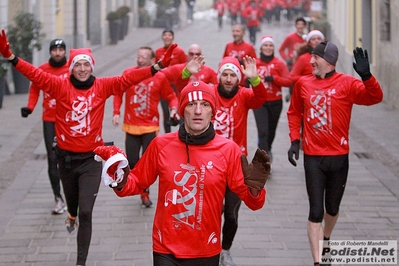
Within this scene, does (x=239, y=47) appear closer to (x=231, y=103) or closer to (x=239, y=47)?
(x=239, y=47)

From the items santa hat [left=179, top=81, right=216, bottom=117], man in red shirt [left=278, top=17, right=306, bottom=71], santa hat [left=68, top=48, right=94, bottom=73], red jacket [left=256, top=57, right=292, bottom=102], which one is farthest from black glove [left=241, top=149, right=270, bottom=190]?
man in red shirt [left=278, top=17, right=306, bottom=71]

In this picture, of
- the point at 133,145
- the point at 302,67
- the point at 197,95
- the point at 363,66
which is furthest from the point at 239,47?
the point at 197,95

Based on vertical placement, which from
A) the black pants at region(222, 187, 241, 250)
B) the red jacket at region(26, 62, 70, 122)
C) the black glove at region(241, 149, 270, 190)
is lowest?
the black pants at region(222, 187, 241, 250)

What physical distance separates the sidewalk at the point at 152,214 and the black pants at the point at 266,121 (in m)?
0.51

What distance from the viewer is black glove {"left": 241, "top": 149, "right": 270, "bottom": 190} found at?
458cm

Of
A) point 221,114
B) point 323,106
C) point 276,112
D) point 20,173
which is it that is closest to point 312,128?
point 323,106

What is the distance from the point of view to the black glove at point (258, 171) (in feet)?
15.0

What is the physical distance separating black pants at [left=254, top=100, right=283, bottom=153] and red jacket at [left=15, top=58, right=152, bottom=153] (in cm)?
391

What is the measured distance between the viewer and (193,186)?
190 inches

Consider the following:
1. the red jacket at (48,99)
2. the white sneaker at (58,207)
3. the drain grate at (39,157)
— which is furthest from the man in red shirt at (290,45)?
the white sneaker at (58,207)

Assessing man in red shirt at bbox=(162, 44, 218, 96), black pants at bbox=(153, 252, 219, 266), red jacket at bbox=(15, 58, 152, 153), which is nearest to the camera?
black pants at bbox=(153, 252, 219, 266)

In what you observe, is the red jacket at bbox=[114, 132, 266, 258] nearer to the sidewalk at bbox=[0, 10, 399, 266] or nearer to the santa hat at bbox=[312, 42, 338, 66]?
the santa hat at bbox=[312, 42, 338, 66]

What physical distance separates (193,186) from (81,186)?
228cm

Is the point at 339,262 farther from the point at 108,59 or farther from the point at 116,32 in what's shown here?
the point at 116,32
